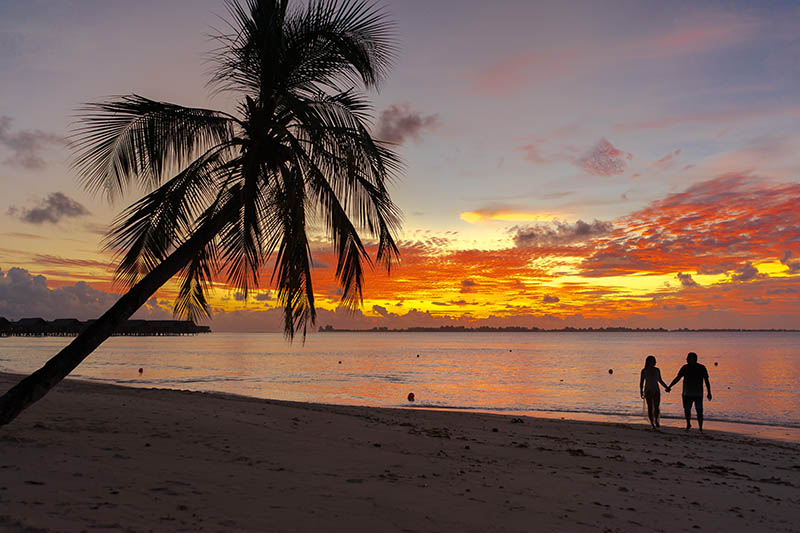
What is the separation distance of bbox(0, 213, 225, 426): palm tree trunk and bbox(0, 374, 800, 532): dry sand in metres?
0.68

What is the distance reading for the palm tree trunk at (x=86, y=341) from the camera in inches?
243

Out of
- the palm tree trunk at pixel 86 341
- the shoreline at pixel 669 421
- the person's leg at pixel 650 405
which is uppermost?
the palm tree trunk at pixel 86 341

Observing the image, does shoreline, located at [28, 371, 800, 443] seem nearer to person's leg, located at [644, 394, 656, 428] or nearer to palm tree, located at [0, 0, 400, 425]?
person's leg, located at [644, 394, 656, 428]

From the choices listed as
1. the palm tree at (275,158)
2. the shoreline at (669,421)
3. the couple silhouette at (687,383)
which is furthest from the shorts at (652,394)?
the palm tree at (275,158)

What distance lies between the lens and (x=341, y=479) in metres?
6.79

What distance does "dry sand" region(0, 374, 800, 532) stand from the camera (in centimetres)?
510

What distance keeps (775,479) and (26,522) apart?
427 inches

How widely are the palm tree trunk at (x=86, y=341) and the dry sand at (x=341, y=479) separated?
27.0 inches

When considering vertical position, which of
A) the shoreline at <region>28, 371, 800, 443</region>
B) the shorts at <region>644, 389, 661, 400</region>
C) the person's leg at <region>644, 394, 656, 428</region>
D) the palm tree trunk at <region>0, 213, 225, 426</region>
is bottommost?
the shoreline at <region>28, 371, 800, 443</region>

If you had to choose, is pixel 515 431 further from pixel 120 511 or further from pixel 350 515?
pixel 120 511

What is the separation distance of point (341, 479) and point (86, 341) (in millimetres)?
3427

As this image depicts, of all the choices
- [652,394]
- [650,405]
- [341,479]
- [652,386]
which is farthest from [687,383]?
[341,479]

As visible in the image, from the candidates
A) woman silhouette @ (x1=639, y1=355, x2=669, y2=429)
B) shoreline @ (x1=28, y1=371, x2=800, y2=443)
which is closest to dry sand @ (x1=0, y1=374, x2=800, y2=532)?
woman silhouette @ (x1=639, y1=355, x2=669, y2=429)

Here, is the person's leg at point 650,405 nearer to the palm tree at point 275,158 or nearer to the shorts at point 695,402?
the shorts at point 695,402
